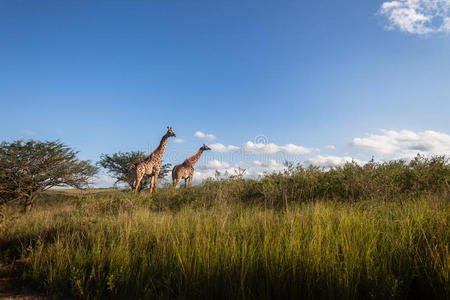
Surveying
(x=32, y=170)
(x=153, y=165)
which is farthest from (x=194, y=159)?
(x=32, y=170)

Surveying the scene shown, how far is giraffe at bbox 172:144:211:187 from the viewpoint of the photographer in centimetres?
1514

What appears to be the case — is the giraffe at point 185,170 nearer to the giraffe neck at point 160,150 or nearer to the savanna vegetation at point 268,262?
the giraffe neck at point 160,150

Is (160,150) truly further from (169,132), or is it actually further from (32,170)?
(32,170)

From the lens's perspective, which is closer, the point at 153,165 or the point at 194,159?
the point at 153,165

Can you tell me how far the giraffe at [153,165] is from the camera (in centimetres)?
1335

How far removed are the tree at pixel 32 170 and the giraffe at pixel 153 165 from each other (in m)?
4.72

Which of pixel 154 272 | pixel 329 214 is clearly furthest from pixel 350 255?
pixel 154 272

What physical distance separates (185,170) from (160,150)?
6.40 ft

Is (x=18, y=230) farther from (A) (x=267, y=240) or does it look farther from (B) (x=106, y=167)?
(B) (x=106, y=167)

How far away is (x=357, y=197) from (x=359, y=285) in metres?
4.67

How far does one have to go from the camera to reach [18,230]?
23.6ft

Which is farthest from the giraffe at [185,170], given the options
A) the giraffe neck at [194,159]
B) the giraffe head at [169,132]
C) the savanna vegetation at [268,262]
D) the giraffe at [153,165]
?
the savanna vegetation at [268,262]

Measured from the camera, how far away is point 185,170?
50.8 feet

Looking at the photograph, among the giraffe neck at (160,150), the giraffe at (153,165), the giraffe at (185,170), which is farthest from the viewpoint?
the giraffe at (185,170)
